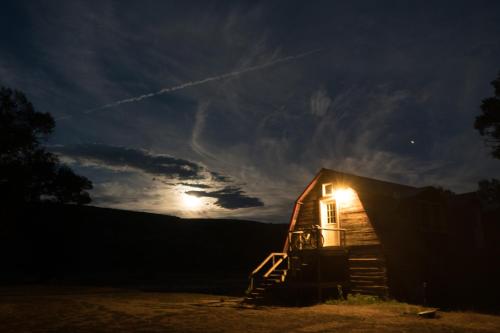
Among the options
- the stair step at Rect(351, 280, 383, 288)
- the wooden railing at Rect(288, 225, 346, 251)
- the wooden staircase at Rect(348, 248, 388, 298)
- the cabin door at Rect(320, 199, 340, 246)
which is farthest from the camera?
the cabin door at Rect(320, 199, 340, 246)

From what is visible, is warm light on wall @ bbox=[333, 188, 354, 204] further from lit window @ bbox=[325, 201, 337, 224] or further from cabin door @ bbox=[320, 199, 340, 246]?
lit window @ bbox=[325, 201, 337, 224]

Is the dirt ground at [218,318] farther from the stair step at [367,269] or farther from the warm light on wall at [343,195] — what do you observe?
the warm light on wall at [343,195]

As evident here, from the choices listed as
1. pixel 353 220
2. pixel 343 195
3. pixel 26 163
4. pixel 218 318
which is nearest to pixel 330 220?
pixel 343 195

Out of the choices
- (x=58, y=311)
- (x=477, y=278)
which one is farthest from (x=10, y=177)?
(x=477, y=278)

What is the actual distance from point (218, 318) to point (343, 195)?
423 inches

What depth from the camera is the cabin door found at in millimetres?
22953

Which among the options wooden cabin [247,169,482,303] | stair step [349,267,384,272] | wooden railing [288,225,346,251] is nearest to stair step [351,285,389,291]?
wooden cabin [247,169,482,303]

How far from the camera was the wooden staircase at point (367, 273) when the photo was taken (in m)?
20.4

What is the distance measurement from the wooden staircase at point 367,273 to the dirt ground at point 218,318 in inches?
57.3

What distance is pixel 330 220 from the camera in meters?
23.5

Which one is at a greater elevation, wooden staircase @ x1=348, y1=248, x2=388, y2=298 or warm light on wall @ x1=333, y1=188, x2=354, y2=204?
warm light on wall @ x1=333, y1=188, x2=354, y2=204

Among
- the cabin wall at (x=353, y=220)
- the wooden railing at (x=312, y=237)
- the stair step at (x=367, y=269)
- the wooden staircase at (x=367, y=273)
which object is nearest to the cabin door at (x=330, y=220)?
the wooden railing at (x=312, y=237)

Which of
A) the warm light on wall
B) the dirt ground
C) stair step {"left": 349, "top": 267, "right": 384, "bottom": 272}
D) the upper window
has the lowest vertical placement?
the dirt ground

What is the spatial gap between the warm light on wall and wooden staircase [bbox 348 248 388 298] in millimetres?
2603
